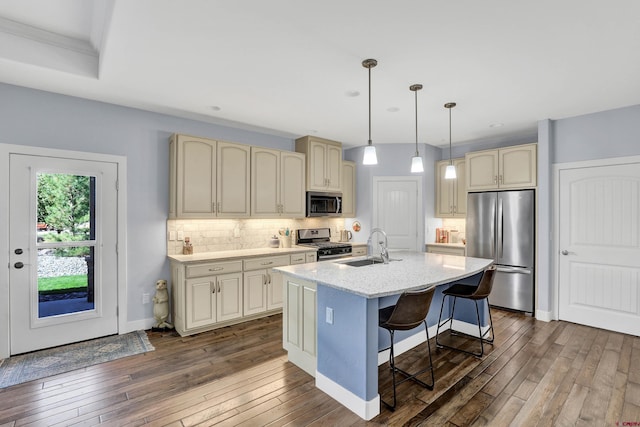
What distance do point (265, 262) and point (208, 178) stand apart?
130cm

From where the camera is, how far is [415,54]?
8.45 feet

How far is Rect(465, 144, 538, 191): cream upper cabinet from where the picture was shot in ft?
14.8

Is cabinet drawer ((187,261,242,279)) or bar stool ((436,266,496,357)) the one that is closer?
bar stool ((436,266,496,357))

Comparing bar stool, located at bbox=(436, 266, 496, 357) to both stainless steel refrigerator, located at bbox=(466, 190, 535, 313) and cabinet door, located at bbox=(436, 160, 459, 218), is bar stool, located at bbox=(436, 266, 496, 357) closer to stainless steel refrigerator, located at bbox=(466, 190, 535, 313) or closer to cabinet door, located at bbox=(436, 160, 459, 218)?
stainless steel refrigerator, located at bbox=(466, 190, 535, 313)

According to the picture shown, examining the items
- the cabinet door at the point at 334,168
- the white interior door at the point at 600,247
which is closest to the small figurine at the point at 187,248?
the cabinet door at the point at 334,168

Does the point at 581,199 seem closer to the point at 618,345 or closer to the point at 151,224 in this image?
the point at 618,345

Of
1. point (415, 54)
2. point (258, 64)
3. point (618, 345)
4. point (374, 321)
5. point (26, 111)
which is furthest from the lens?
point (618, 345)

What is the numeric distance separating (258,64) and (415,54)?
1.29 meters

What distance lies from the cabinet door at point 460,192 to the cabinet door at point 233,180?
3490mm

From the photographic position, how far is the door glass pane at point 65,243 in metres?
3.32

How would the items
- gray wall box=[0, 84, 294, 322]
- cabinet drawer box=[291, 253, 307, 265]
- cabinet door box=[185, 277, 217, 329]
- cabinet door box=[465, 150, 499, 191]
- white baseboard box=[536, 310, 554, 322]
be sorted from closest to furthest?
gray wall box=[0, 84, 294, 322]
cabinet door box=[185, 277, 217, 329]
white baseboard box=[536, 310, 554, 322]
cabinet drawer box=[291, 253, 307, 265]
cabinet door box=[465, 150, 499, 191]

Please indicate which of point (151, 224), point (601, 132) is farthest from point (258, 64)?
point (601, 132)

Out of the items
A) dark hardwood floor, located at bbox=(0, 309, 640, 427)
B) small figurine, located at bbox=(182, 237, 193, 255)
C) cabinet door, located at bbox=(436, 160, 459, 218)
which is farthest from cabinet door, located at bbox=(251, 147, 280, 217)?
cabinet door, located at bbox=(436, 160, 459, 218)

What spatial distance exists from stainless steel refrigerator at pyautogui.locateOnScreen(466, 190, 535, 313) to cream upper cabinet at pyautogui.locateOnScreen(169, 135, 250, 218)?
345cm
